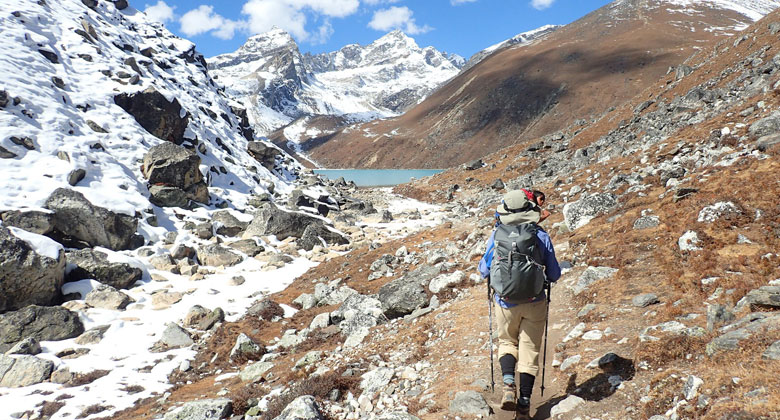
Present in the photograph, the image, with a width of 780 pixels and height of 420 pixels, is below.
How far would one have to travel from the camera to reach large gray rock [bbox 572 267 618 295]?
9.02 metres

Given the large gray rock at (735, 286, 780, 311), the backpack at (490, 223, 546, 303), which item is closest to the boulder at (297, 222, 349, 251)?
the backpack at (490, 223, 546, 303)

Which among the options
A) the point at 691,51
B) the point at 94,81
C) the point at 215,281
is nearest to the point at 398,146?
the point at 691,51

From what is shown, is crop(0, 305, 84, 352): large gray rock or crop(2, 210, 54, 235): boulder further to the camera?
crop(2, 210, 54, 235): boulder

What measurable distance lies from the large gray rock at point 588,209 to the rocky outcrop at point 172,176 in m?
23.6

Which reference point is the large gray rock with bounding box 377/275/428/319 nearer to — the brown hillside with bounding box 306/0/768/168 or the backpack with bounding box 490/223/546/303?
the backpack with bounding box 490/223/546/303

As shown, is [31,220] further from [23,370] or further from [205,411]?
[205,411]

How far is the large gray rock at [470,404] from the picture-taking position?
555cm

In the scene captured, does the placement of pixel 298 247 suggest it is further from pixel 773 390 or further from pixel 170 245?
pixel 773 390

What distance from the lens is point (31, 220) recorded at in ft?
54.9

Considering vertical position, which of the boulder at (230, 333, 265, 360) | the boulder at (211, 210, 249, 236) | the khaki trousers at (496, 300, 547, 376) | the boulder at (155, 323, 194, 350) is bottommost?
the boulder at (230, 333, 265, 360)

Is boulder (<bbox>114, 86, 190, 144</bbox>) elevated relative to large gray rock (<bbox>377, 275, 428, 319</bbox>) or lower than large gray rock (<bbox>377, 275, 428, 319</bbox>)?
elevated

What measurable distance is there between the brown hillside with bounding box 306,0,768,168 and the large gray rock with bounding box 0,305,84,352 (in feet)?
401

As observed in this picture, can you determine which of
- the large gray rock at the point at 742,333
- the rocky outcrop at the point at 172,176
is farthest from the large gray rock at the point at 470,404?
the rocky outcrop at the point at 172,176

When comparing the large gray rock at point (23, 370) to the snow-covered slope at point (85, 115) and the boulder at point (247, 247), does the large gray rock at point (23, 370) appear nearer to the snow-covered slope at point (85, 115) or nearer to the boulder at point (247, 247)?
the snow-covered slope at point (85, 115)
